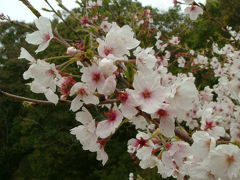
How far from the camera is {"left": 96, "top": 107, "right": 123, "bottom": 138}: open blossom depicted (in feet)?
3.57

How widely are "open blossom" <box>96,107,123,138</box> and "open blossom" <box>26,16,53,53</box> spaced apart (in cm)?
39

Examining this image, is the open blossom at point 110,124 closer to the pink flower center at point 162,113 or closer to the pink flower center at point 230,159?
the pink flower center at point 162,113

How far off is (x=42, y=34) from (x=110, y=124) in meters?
0.49

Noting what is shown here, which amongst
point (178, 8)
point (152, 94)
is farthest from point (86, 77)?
point (178, 8)

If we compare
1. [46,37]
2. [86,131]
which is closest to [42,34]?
[46,37]

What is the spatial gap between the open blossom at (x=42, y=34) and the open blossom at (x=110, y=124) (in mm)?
394

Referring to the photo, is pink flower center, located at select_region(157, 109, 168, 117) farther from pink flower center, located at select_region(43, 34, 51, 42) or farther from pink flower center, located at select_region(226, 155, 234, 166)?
pink flower center, located at select_region(43, 34, 51, 42)

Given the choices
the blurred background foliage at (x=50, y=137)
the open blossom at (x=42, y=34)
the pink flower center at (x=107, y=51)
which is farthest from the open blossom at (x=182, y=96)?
the blurred background foliage at (x=50, y=137)

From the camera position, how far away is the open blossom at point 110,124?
3.57 feet

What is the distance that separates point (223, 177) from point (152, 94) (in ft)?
1.44

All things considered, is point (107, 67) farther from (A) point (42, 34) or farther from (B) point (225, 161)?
(B) point (225, 161)

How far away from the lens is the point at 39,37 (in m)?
1.28

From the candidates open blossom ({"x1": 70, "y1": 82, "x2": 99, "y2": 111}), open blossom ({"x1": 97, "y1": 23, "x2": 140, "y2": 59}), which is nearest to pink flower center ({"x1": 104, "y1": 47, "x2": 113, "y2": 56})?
open blossom ({"x1": 97, "y1": 23, "x2": 140, "y2": 59})

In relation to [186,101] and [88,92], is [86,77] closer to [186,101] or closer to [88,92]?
[88,92]
